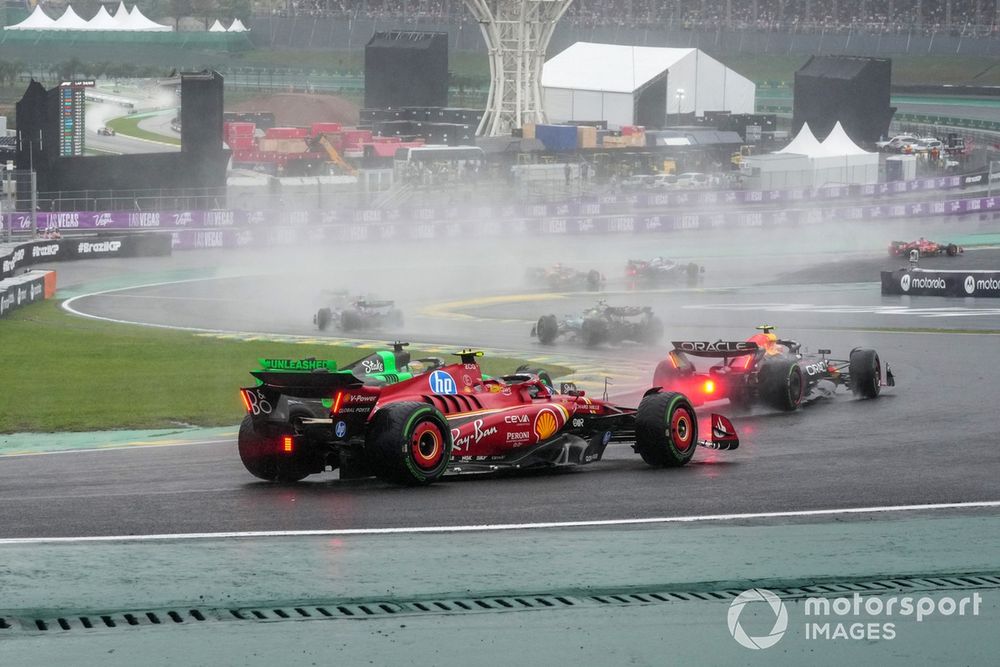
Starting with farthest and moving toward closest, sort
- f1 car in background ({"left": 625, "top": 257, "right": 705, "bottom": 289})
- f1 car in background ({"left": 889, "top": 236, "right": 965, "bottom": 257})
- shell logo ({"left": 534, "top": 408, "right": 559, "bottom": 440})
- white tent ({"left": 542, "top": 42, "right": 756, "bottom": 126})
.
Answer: white tent ({"left": 542, "top": 42, "right": 756, "bottom": 126}) → f1 car in background ({"left": 889, "top": 236, "right": 965, "bottom": 257}) → f1 car in background ({"left": 625, "top": 257, "right": 705, "bottom": 289}) → shell logo ({"left": 534, "top": 408, "right": 559, "bottom": 440})

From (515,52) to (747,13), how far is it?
157 ft

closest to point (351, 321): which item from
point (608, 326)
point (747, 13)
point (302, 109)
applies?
point (608, 326)

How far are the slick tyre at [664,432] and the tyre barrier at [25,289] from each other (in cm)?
2552

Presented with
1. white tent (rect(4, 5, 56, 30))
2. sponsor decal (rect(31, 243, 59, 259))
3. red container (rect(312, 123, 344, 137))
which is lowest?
sponsor decal (rect(31, 243, 59, 259))

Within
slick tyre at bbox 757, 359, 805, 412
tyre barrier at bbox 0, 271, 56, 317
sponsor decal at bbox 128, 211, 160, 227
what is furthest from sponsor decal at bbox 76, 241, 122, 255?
slick tyre at bbox 757, 359, 805, 412

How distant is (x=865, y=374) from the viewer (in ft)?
68.6

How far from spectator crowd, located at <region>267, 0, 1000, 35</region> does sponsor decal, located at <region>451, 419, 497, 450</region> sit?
113808mm

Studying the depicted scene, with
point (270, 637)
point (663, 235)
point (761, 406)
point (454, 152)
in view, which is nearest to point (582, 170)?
point (454, 152)

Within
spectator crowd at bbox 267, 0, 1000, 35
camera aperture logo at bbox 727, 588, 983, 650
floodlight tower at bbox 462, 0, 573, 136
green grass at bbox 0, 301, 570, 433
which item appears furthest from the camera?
spectator crowd at bbox 267, 0, 1000, 35

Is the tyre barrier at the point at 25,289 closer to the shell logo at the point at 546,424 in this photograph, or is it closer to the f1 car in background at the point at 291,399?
the f1 car in background at the point at 291,399

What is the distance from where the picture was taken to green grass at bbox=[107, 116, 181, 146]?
83.9 metres

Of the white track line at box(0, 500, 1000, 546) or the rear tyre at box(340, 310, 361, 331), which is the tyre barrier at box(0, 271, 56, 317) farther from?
the white track line at box(0, 500, 1000, 546)

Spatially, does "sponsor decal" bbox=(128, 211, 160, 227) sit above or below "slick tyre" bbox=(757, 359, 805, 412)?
above

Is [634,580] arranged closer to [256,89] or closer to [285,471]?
[285,471]
